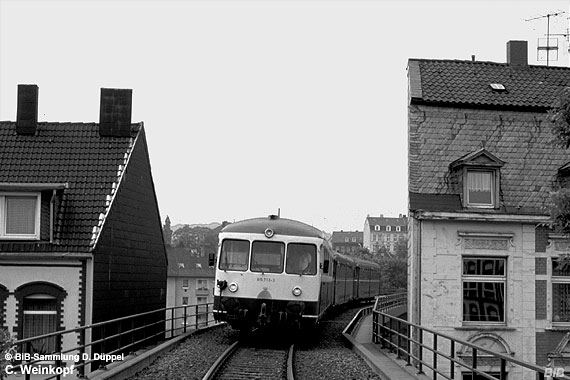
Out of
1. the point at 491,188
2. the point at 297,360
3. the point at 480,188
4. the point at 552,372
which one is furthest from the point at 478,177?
the point at 552,372

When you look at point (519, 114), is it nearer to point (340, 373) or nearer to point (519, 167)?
point (519, 167)

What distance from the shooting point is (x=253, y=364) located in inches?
672

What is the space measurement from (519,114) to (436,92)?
2.46 metres

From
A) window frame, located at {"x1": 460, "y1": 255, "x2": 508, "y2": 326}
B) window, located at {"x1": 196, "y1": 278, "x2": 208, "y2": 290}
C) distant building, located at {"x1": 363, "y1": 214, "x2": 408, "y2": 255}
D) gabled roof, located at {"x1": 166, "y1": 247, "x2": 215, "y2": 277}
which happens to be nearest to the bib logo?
window frame, located at {"x1": 460, "y1": 255, "x2": 508, "y2": 326}

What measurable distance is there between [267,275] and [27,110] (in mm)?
10656

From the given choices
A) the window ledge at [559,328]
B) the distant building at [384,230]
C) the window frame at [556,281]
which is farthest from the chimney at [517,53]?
the distant building at [384,230]

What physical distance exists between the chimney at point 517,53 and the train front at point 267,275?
403 inches

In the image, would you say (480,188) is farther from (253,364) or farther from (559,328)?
(253,364)

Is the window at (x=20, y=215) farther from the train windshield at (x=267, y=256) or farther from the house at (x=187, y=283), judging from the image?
the house at (x=187, y=283)

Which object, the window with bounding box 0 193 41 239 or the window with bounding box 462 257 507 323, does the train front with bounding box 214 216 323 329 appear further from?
the window with bounding box 0 193 41 239

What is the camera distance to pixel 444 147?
77.5 feet

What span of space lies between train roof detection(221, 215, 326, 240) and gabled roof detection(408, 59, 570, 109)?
5227 millimetres

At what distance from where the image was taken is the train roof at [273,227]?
20.9 m

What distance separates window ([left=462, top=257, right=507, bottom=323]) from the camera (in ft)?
73.2
